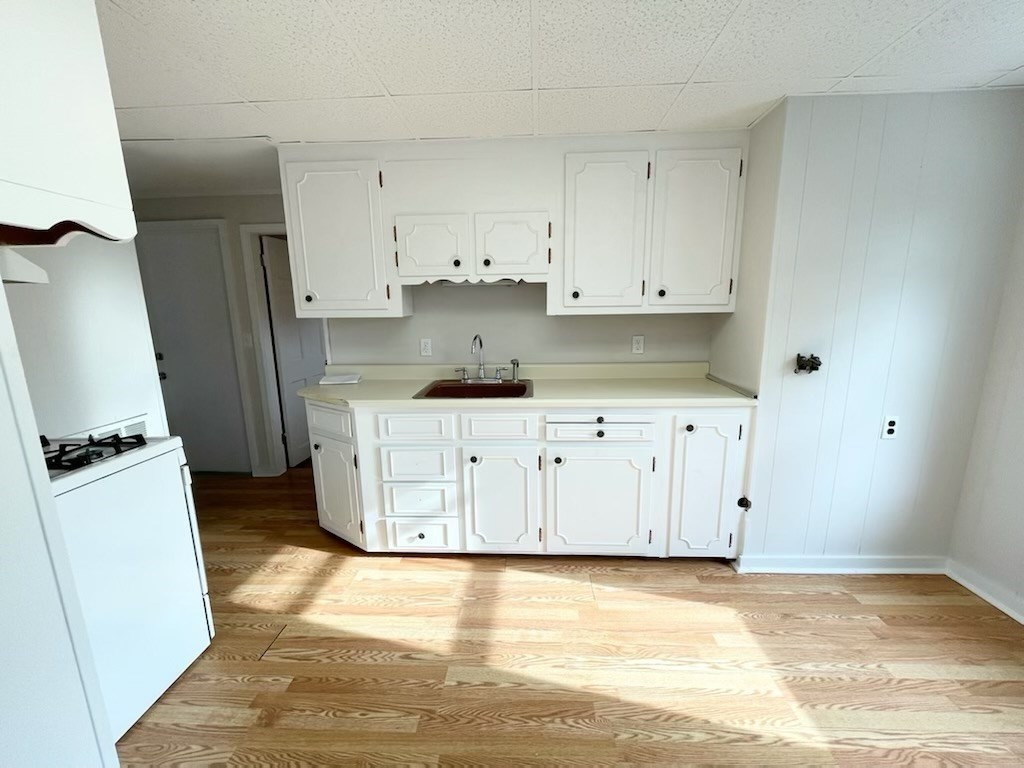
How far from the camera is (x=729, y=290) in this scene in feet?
6.95

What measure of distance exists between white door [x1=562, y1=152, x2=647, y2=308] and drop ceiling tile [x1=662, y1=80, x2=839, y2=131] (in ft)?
0.83

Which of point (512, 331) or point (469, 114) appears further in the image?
point (512, 331)

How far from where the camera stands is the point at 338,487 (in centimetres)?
226

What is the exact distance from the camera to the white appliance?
1179 mm

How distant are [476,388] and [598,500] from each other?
0.97 m

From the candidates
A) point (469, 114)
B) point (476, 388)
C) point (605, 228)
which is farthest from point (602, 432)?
point (469, 114)

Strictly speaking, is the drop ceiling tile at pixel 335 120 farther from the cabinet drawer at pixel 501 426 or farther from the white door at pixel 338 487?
the white door at pixel 338 487

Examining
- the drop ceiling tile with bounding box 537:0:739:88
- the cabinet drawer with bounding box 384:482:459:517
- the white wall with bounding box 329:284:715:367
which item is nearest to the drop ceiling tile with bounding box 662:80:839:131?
the drop ceiling tile with bounding box 537:0:739:88

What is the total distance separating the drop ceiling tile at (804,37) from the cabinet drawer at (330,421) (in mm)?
2163

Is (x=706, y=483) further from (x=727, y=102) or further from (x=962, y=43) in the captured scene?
(x=962, y=43)

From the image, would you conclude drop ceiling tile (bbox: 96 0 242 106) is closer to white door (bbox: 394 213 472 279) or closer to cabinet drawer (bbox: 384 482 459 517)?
white door (bbox: 394 213 472 279)

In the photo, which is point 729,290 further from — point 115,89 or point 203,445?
point 203,445

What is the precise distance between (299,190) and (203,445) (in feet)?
7.89

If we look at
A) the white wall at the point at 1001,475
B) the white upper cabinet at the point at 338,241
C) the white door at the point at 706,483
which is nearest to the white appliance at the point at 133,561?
the white upper cabinet at the point at 338,241
